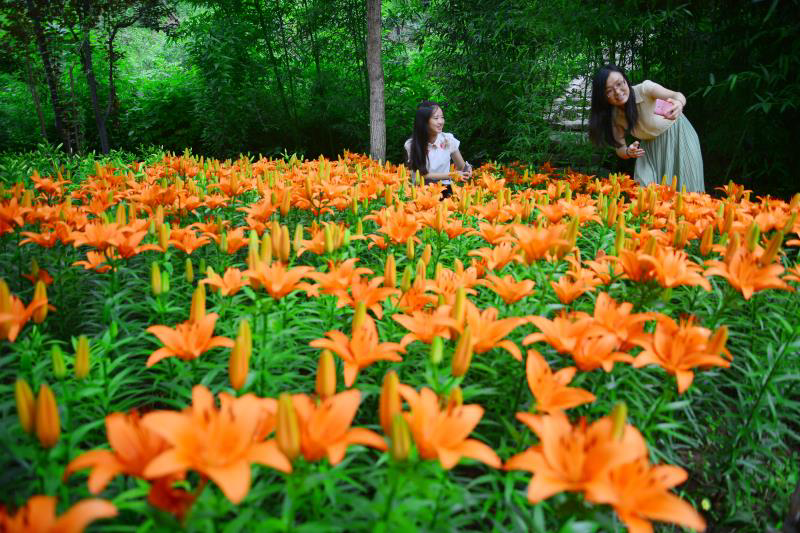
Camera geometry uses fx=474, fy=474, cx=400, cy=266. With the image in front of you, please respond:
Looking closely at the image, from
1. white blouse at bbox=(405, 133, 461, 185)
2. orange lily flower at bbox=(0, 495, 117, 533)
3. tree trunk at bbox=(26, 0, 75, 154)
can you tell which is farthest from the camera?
tree trunk at bbox=(26, 0, 75, 154)

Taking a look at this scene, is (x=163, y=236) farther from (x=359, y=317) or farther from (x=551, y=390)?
(x=551, y=390)

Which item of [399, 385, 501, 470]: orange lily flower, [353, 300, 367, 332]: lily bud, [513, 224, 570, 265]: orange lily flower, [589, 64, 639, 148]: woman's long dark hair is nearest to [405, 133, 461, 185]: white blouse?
[589, 64, 639, 148]: woman's long dark hair

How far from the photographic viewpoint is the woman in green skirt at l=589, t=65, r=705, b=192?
3141mm

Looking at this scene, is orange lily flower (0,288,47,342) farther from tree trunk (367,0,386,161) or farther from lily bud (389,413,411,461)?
tree trunk (367,0,386,161)

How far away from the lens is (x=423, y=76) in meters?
8.34

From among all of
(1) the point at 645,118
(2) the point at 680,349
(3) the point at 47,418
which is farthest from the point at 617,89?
(3) the point at 47,418

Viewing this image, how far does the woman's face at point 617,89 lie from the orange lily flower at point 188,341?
3.07m

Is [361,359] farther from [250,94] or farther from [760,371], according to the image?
[250,94]

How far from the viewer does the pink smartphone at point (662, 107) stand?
125 inches

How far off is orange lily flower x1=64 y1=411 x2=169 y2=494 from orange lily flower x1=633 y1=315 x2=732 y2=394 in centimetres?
80

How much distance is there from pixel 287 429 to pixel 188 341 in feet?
1.39

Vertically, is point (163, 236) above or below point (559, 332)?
above

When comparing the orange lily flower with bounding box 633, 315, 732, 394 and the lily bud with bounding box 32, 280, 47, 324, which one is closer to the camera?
the orange lily flower with bounding box 633, 315, 732, 394

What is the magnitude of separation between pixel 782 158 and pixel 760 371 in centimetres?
278
